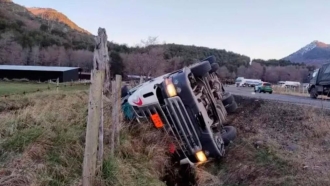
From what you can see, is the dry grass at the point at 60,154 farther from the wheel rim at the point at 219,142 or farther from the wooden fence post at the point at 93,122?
the wheel rim at the point at 219,142

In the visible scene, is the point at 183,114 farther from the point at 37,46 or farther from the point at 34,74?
the point at 37,46

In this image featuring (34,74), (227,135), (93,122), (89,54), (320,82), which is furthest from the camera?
(89,54)

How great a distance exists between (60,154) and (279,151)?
4.54m

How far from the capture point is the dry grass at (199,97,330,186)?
5.96 metres

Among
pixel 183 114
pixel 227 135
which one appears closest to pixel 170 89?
pixel 183 114

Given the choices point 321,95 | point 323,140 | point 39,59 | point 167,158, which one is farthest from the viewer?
point 39,59

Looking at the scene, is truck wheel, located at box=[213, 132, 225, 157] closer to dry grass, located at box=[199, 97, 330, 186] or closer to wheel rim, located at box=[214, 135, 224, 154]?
wheel rim, located at box=[214, 135, 224, 154]

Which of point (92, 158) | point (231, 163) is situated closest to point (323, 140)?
point (231, 163)

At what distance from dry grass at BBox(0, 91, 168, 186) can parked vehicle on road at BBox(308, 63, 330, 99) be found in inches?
641

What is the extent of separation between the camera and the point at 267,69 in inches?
3979

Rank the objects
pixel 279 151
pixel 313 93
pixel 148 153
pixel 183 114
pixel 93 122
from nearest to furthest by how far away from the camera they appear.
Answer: pixel 93 122
pixel 183 114
pixel 148 153
pixel 279 151
pixel 313 93

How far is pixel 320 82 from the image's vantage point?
20469 mm

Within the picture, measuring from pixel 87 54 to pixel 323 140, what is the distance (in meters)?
85.4

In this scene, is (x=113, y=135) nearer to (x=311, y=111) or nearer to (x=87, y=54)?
(x=311, y=111)
